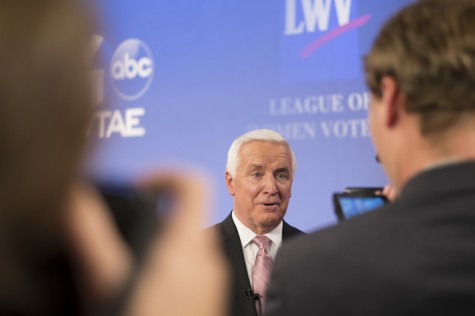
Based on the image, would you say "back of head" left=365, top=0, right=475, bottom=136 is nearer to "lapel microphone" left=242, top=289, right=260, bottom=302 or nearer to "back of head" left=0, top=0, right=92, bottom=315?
"back of head" left=0, top=0, right=92, bottom=315

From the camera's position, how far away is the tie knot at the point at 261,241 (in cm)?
342

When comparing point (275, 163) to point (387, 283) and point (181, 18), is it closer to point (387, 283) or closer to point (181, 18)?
point (181, 18)

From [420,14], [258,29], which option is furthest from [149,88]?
[420,14]

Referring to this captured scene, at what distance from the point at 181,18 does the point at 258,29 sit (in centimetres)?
59

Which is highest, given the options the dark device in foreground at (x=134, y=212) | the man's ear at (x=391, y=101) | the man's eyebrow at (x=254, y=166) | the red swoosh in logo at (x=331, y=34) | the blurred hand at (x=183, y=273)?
the red swoosh in logo at (x=331, y=34)

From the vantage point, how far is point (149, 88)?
4613mm

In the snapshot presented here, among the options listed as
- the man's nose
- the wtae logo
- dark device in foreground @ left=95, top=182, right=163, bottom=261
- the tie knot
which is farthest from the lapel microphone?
dark device in foreground @ left=95, top=182, right=163, bottom=261

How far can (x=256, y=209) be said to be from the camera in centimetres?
367

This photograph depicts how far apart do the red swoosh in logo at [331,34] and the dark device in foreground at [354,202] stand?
90.9 inches

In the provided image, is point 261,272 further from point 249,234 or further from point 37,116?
point 37,116

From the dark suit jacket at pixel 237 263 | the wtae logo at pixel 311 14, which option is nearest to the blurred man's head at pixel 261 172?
the dark suit jacket at pixel 237 263

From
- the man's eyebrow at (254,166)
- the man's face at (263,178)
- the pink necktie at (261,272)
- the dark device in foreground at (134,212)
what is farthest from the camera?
the man's eyebrow at (254,166)

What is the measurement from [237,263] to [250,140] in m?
0.84

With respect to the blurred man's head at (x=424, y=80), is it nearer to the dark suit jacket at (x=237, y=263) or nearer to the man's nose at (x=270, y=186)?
the dark suit jacket at (x=237, y=263)
